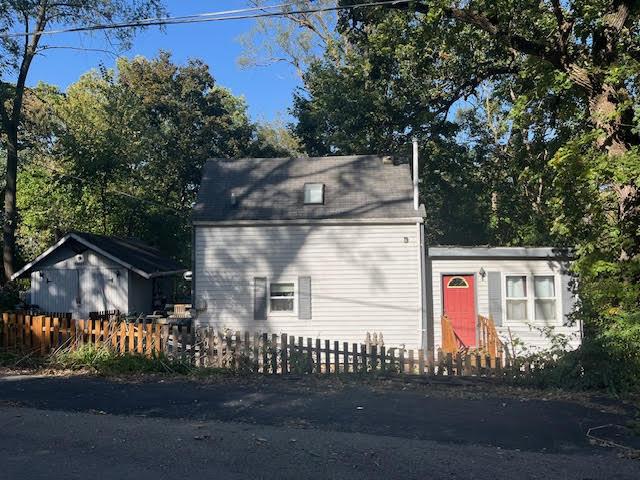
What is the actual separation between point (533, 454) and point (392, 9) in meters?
10.5

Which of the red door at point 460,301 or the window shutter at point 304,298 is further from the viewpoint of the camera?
the window shutter at point 304,298

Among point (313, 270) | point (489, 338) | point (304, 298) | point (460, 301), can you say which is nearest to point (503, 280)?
point (460, 301)

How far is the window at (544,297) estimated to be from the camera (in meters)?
16.0

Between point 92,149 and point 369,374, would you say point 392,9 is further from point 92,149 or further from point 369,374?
point 92,149

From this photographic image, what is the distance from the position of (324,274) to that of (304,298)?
0.84 m

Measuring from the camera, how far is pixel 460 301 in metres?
16.3

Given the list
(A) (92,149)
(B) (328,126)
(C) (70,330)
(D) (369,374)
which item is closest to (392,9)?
(D) (369,374)

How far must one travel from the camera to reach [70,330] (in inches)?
467

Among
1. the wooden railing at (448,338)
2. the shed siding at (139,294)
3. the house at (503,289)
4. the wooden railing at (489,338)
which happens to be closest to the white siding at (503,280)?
the house at (503,289)

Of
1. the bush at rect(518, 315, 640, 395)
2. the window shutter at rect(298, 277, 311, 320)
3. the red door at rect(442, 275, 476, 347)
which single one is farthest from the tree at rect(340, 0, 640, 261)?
the window shutter at rect(298, 277, 311, 320)

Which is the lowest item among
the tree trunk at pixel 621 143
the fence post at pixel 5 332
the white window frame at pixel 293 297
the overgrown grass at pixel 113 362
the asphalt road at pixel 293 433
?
the asphalt road at pixel 293 433

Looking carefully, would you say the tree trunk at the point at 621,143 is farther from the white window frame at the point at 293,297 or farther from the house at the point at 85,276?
the house at the point at 85,276

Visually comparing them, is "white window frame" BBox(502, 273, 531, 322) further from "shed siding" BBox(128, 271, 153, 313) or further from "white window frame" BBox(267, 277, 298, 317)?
"shed siding" BBox(128, 271, 153, 313)

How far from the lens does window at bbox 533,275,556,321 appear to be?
52.4ft
